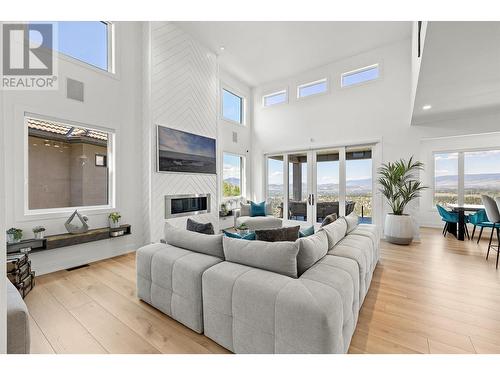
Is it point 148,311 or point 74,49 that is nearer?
point 148,311

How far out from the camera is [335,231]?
244 cm

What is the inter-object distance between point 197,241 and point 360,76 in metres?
5.76

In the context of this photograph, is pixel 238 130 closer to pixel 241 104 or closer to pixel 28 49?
pixel 241 104

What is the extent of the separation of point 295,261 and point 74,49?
4.66 metres

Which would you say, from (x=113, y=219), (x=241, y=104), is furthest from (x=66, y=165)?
(x=241, y=104)

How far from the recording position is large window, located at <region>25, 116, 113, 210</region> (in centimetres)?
330

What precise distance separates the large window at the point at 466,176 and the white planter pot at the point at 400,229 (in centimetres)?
324

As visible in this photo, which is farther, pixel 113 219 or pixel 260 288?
pixel 113 219

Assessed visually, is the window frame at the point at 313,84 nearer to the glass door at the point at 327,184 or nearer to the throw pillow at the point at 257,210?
the glass door at the point at 327,184

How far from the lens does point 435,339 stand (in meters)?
1.80

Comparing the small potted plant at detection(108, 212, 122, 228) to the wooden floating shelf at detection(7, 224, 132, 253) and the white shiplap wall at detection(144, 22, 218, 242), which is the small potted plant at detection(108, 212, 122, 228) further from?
the white shiplap wall at detection(144, 22, 218, 242)
